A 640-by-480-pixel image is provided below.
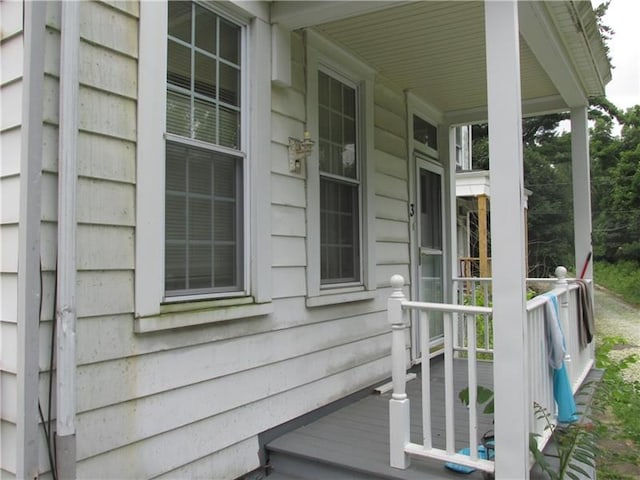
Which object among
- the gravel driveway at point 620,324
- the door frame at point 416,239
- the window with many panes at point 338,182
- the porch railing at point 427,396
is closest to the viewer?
the porch railing at point 427,396

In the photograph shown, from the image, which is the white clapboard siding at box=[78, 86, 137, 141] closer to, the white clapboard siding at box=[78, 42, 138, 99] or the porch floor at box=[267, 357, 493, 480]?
the white clapboard siding at box=[78, 42, 138, 99]

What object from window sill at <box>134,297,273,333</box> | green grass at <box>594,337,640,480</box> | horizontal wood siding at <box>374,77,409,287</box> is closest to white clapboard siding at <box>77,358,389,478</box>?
window sill at <box>134,297,273,333</box>

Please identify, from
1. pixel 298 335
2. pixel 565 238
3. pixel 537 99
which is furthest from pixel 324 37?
pixel 565 238

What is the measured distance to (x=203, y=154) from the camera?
2770mm

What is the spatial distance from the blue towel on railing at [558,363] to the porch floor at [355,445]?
52cm

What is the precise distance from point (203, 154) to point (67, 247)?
973 mm

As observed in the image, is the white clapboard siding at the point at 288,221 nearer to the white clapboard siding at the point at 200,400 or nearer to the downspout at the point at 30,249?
the white clapboard siding at the point at 200,400

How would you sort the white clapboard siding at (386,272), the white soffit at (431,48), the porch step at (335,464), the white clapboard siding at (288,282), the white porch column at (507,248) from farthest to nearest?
the white clapboard siding at (386,272), the white soffit at (431,48), the white clapboard siding at (288,282), the porch step at (335,464), the white porch column at (507,248)

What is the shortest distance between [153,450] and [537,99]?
4.96 meters

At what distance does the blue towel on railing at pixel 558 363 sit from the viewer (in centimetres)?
300

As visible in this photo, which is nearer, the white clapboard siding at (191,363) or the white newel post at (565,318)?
the white clapboard siding at (191,363)

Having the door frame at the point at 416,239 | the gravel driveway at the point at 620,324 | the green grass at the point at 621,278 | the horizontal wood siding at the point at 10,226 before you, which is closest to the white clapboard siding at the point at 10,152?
the horizontal wood siding at the point at 10,226

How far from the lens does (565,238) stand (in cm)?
1941

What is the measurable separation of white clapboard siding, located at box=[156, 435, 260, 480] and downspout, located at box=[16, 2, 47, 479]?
71cm
